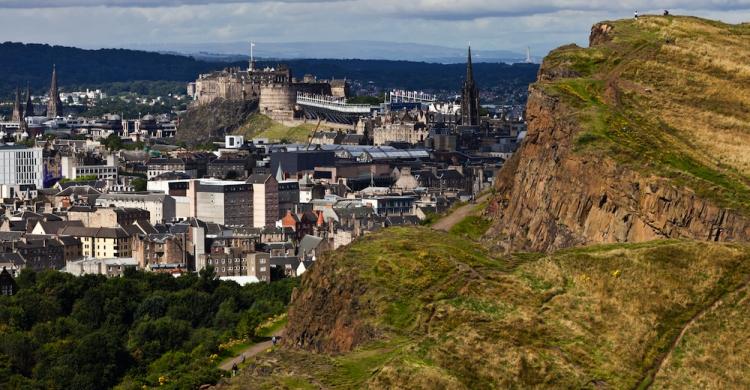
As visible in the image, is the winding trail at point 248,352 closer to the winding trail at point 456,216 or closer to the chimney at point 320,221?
the winding trail at point 456,216

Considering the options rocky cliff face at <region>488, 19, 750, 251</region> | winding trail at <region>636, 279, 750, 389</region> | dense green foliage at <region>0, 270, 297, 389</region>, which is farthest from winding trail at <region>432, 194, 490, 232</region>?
winding trail at <region>636, 279, 750, 389</region>

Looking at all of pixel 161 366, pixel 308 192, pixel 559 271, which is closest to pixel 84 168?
pixel 308 192

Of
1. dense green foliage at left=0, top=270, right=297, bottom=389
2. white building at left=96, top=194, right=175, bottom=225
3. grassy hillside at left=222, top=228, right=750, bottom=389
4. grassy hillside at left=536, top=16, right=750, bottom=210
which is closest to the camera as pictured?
grassy hillside at left=222, top=228, right=750, bottom=389

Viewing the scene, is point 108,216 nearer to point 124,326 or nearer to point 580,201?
point 124,326

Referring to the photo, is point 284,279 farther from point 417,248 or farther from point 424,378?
point 424,378

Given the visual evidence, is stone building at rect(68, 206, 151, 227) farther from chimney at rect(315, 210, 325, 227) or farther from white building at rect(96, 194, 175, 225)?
chimney at rect(315, 210, 325, 227)

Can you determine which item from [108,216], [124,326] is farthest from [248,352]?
[108,216]

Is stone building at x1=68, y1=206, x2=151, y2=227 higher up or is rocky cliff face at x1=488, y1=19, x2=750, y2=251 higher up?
rocky cliff face at x1=488, y1=19, x2=750, y2=251
